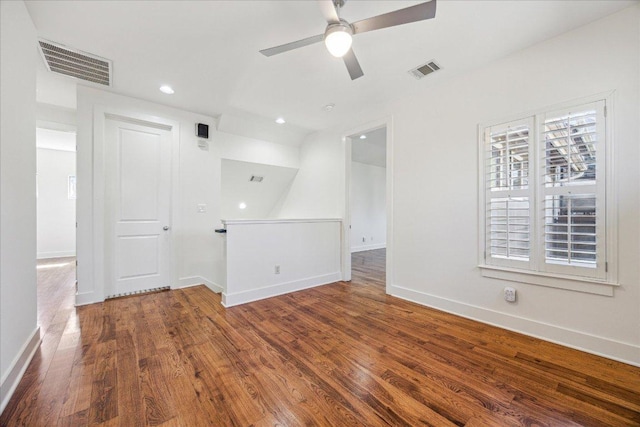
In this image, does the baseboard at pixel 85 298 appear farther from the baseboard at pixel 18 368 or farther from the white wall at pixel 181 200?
Answer: the baseboard at pixel 18 368

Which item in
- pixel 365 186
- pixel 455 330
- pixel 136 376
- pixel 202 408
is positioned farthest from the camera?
pixel 365 186

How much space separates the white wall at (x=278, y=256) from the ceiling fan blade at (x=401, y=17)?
7.73 feet

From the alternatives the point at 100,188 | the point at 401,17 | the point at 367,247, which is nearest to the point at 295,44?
the point at 401,17

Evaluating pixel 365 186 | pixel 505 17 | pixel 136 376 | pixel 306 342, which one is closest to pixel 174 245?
pixel 136 376

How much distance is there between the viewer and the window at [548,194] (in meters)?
1.96

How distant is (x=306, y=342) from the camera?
2.16m

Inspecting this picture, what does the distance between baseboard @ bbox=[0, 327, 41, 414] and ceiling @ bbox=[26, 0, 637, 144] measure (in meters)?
2.54

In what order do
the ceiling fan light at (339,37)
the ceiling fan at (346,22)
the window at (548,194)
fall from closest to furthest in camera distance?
the ceiling fan at (346,22) → the ceiling fan light at (339,37) → the window at (548,194)

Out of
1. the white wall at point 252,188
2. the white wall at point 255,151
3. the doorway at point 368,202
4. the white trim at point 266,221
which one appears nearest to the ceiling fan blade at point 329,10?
the white trim at point 266,221

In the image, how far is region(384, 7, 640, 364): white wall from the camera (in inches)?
72.7

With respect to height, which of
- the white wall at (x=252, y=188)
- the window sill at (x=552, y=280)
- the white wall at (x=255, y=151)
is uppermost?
the white wall at (x=255, y=151)

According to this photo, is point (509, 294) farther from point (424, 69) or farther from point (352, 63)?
point (352, 63)

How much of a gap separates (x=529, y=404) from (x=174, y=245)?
4.12 meters

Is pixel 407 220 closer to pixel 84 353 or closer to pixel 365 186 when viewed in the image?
pixel 84 353
